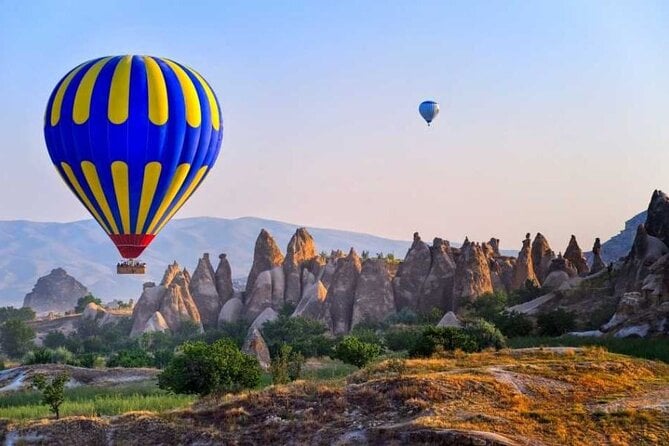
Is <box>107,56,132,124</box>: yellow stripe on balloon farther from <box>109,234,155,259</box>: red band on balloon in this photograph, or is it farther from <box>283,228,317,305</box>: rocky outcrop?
<box>283,228,317,305</box>: rocky outcrop

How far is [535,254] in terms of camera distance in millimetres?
73375

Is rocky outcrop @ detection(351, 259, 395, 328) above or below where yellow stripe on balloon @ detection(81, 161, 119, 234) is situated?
below

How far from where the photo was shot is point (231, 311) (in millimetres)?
A: 72188

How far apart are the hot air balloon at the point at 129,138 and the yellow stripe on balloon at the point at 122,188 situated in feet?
0.13

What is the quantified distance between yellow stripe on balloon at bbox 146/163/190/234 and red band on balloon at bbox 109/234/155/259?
45 cm

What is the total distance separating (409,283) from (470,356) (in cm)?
3448

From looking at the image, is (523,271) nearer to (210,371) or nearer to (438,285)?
(438,285)

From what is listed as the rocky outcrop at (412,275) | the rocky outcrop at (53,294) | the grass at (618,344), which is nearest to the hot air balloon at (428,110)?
the rocky outcrop at (412,275)

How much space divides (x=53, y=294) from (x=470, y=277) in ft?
441

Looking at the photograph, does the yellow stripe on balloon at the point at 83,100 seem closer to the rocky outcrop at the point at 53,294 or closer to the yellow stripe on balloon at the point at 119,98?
the yellow stripe on balloon at the point at 119,98

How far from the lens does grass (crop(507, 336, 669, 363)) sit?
3375cm

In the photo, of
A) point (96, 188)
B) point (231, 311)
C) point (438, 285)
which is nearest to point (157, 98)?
point (96, 188)

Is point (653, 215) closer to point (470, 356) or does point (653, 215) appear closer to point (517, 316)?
point (517, 316)

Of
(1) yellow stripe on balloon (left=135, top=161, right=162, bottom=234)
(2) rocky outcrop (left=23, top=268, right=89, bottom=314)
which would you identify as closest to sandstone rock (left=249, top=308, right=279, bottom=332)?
(1) yellow stripe on balloon (left=135, top=161, right=162, bottom=234)
